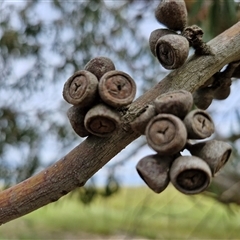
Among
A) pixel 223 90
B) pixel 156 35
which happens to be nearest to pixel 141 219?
pixel 223 90

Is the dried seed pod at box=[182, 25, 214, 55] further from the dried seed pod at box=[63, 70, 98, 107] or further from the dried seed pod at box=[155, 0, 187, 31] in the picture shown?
the dried seed pod at box=[63, 70, 98, 107]

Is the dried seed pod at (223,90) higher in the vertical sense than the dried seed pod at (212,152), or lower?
higher

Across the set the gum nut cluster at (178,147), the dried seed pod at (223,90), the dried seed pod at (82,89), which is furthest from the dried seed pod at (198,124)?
the dried seed pod at (223,90)

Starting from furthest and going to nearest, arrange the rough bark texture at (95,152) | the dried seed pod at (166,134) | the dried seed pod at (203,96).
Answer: the dried seed pod at (203,96) < the rough bark texture at (95,152) < the dried seed pod at (166,134)

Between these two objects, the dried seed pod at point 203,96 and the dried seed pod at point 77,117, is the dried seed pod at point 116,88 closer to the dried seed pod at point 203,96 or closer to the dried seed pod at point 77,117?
the dried seed pod at point 77,117

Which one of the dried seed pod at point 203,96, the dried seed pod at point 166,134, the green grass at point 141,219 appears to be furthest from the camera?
the green grass at point 141,219
